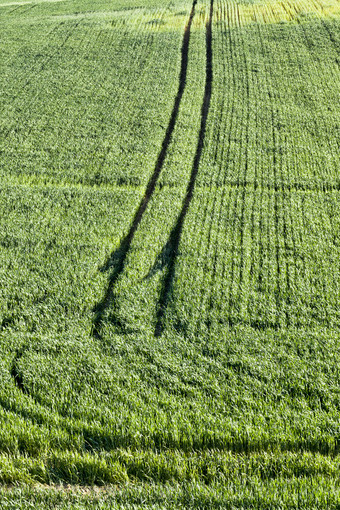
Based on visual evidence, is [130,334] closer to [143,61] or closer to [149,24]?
[143,61]

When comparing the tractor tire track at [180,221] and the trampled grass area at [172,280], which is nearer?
the trampled grass area at [172,280]

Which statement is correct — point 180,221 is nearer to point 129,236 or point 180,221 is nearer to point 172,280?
point 129,236

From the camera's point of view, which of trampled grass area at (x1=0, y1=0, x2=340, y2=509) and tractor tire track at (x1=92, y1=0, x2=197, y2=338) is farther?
tractor tire track at (x1=92, y1=0, x2=197, y2=338)

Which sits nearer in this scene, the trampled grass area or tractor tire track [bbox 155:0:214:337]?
the trampled grass area

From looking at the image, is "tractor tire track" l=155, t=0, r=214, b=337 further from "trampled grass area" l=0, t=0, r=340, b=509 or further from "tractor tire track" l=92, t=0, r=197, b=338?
"tractor tire track" l=92, t=0, r=197, b=338

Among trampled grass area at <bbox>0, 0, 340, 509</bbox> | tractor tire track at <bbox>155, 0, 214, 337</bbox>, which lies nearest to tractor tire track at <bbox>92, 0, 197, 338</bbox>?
trampled grass area at <bbox>0, 0, 340, 509</bbox>

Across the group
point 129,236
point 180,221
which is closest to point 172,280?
point 129,236

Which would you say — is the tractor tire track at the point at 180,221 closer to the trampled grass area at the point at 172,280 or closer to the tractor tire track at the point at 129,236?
the trampled grass area at the point at 172,280

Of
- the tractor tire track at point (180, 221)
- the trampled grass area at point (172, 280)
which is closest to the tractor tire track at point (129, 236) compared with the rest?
the trampled grass area at point (172, 280)
